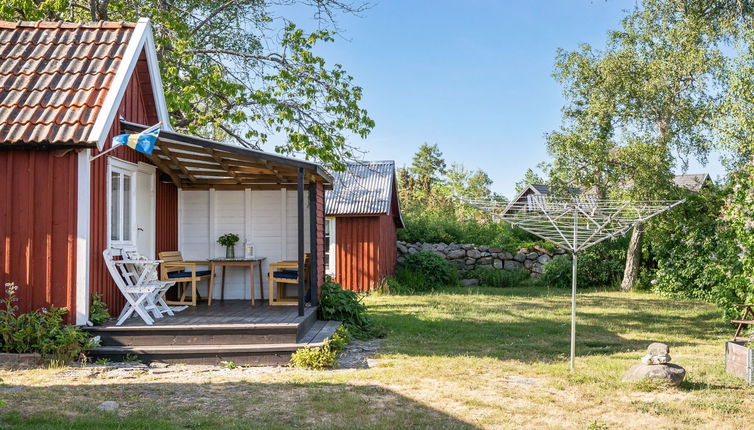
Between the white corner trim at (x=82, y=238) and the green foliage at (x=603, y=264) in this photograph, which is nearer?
the white corner trim at (x=82, y=238)

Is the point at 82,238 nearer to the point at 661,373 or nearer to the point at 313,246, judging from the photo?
the point at 313,246

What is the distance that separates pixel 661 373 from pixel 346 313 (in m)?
4.63

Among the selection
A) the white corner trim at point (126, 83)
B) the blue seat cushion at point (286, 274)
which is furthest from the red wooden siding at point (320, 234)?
the white corner trim at point (126, 83)

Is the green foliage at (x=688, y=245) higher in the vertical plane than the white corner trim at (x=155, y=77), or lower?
lower

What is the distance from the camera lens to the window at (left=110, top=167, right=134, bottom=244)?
8281 millimetres

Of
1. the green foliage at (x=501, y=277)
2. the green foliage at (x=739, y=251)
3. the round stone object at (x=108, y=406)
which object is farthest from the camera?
the green foliage at (x=501, y=277)

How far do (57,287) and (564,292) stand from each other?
13456 mm

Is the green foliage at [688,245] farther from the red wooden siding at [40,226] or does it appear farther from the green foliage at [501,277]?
the red wooden siding at [40,226]

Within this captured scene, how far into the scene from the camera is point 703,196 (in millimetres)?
15086

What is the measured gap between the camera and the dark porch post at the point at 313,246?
9053 millimetres

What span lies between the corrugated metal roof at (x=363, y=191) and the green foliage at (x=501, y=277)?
13.8ft

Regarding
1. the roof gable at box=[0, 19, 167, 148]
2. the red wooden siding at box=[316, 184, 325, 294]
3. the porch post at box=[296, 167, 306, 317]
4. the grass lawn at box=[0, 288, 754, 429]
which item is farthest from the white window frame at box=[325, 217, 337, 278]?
the porch post at box=[296, 167, 306, 317]

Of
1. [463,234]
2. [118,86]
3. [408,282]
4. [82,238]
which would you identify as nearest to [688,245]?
[463,234]

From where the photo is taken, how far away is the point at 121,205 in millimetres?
A: 8414
